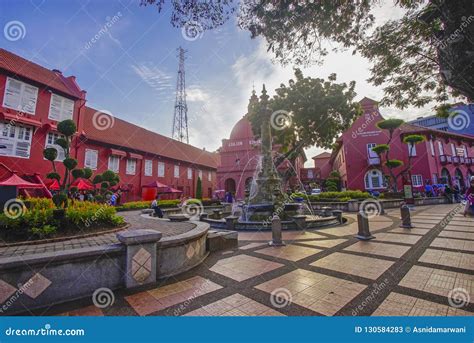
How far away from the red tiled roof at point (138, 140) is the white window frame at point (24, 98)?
368cm

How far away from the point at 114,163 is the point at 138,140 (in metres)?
5.13

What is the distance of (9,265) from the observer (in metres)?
2.85

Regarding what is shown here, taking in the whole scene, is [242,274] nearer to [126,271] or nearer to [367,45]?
[126,271]

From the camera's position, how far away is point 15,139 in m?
12.9

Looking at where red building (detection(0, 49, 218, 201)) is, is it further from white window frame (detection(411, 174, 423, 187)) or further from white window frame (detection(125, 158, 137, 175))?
white window frame (detection(411, 174, 423, 187))

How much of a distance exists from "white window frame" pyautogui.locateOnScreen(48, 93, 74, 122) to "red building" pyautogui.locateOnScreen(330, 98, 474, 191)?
3017 cm

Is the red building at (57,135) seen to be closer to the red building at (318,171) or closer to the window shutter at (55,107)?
the window shutter at (55,107)

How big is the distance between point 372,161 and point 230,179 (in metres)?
20.1

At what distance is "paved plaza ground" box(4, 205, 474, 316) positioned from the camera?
2988 mm

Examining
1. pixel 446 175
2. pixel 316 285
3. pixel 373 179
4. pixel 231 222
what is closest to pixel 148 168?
pixel 231 222

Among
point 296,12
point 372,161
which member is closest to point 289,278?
point 296,12

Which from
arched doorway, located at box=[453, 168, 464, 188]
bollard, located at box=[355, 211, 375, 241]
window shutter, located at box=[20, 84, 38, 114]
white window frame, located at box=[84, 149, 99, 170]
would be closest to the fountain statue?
bollard, located at box=[355, 211, 375, 241]

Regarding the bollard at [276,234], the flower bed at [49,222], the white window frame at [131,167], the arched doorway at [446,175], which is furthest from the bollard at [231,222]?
the arched doorway at [446,175]

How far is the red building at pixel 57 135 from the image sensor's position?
1288 centimetres
